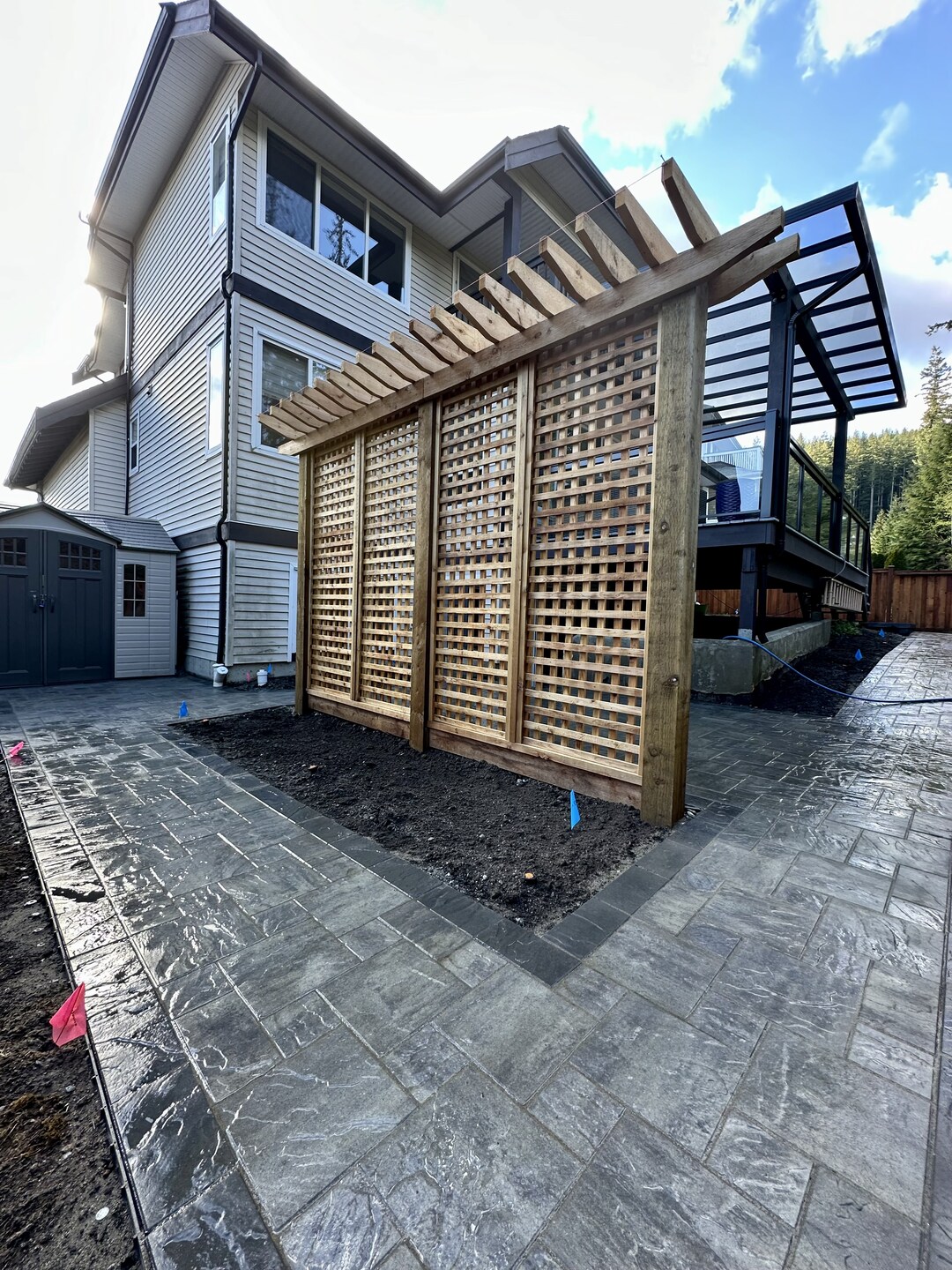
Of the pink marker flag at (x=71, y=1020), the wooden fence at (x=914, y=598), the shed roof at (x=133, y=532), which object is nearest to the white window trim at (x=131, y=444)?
the shed roof at (x=133, y=532)

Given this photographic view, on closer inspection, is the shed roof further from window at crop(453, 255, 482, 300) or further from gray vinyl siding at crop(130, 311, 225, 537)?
window at crop(453, 255, 482, 300)

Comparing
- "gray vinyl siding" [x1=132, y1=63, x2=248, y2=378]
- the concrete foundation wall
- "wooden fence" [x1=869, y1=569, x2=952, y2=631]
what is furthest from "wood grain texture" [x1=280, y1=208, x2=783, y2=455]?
"wooden fence" [x1=869, y1=569, x2=952, y2=631]

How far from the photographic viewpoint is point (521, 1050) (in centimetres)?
137

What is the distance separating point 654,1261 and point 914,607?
1747cm

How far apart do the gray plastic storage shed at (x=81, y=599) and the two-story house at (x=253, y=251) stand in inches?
16.4

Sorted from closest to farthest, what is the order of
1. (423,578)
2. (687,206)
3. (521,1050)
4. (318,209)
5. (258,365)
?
(521,1050) → (687,206) → (423,578) → (258,365) → (318,209)

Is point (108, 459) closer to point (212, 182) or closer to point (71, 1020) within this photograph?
point (212, 182)

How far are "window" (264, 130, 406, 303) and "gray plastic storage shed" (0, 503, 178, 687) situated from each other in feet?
15.9

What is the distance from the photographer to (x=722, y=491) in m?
7.68

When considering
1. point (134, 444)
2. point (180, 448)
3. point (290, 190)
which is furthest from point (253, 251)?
point (134, 444)

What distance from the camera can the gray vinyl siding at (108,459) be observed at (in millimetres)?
10141

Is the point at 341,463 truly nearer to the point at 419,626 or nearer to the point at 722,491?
the point at 419,626

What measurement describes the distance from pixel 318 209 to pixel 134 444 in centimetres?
555

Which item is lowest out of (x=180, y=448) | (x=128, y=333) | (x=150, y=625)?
(x=150, y=625)
